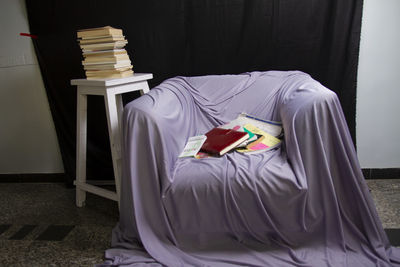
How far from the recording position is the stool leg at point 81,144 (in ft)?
6.36

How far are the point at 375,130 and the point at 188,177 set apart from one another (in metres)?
1.50

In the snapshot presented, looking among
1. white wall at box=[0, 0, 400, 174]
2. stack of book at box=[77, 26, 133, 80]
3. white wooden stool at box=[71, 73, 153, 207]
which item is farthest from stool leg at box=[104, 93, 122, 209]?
white wall at box=[0, 0, 400, 174]

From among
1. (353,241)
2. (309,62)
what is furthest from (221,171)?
(309,62)

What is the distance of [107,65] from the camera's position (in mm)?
1828

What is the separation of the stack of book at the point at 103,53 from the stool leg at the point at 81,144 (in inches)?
7.6

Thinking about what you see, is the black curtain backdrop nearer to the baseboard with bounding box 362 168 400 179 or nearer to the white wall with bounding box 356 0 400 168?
the white wall with bounding box 356 0 400 168

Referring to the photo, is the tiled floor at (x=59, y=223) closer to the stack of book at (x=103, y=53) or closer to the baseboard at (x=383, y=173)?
the baseboard at (x=383, y=173)

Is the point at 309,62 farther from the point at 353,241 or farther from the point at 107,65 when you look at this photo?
the point at 107,65

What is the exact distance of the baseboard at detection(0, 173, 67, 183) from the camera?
2506 millimetres

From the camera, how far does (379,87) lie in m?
2.03

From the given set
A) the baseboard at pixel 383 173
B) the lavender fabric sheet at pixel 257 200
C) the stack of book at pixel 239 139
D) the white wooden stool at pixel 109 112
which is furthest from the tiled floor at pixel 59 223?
the stack of book at pixel 239 139

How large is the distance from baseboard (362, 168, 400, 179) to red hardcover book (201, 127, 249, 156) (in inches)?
46.4

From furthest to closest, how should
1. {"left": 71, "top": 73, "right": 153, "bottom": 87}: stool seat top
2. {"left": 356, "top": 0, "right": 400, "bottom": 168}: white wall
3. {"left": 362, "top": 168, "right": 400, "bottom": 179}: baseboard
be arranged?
{"left": 362, "top": 168, "right": 400, "bottom": 179}: baseboard
{"left": 356, "top": 0, "right": 400, "bottom": 168}: white wall
{"left": 71, "top": 73, "right": 153, "bottom": 87}: stool seat top

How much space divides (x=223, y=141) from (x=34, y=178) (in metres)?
1.84
